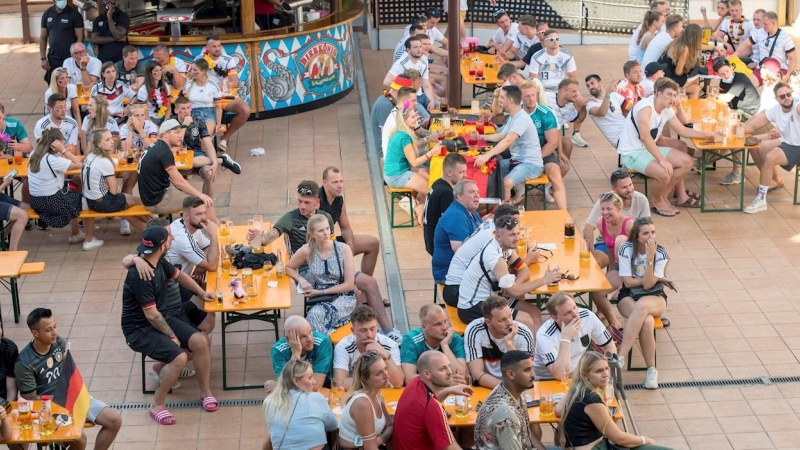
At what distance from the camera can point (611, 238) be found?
979 cm

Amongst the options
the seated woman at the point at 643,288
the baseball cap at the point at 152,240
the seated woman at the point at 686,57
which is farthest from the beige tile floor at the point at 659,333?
the baseball cap at the point at 152,240

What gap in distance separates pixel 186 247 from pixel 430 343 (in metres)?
2.34

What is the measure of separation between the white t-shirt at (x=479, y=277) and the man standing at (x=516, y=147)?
2.66 m

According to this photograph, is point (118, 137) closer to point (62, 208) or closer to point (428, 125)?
point (62, 208)

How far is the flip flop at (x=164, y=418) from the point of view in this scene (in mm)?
8750

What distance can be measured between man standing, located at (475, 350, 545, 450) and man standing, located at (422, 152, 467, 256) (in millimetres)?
3121

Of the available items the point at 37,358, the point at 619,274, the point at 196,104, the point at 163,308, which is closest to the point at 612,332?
the point at 619,274

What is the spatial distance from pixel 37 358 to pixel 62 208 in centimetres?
377

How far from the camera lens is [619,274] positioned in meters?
9.43

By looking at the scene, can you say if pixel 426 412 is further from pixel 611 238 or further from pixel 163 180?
pixel 163 180

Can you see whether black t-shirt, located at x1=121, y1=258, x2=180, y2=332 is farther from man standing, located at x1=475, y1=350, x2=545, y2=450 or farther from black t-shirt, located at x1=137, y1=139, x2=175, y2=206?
man standing, located at x1=475, y1=350, x2=545, y2=450

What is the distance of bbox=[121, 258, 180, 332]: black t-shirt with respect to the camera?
855 centimetres

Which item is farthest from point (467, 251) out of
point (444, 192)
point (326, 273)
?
point (444, 192)

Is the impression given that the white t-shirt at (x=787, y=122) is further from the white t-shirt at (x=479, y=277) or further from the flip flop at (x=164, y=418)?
the flip flop at (x=164, y=418)
